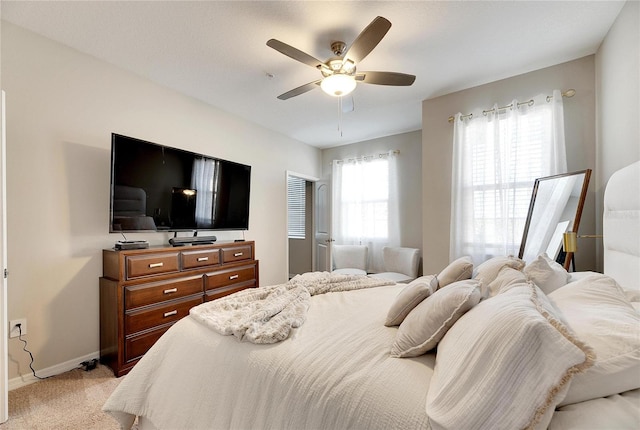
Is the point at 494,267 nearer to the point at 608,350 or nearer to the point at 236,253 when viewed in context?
the point at 608,350

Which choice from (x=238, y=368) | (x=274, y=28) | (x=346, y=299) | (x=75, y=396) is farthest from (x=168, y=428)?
(x=274, y=28)

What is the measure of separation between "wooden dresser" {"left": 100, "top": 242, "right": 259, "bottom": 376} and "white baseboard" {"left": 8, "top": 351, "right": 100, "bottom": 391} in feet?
0.38

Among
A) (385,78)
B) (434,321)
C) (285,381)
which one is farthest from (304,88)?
(285,381)

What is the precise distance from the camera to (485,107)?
3.01 m

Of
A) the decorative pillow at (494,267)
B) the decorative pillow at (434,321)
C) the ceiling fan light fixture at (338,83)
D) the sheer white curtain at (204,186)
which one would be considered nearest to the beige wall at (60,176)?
the sheer white curtain at (204,186)

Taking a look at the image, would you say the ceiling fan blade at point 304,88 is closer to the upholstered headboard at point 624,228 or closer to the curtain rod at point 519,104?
the curtain rod at point 519,104

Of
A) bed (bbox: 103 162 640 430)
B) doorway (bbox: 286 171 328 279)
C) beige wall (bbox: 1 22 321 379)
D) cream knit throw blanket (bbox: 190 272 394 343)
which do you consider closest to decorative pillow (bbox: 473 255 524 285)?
bed (bbox: 103 162 640 430)

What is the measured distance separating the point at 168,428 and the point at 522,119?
3610 millimetres

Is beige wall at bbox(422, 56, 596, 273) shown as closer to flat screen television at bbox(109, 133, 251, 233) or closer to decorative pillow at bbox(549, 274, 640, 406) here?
decorative pillow at bbox(549, 274, 640, 406)

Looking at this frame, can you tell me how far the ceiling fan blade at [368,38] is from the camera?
1684 millimetres

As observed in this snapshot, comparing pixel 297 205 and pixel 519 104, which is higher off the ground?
pixel 519 104

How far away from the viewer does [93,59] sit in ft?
8.29

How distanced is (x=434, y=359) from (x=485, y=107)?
2868mm

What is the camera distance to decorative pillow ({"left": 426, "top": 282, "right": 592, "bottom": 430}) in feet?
2.29
